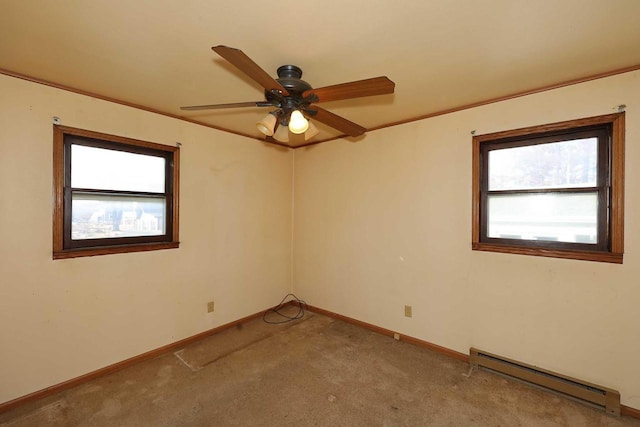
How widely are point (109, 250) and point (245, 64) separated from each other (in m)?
2.14

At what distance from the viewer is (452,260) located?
105 inches

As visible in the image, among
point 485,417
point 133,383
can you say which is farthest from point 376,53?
point 133,383

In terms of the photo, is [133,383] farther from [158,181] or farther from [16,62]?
[16,62]

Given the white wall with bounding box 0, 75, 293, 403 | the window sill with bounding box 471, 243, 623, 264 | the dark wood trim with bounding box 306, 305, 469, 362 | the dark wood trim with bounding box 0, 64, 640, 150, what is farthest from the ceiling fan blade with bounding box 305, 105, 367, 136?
the dark wood trim with bounding box 306, 305, 469, 362

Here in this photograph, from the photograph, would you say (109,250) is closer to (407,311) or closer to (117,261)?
(117,261)

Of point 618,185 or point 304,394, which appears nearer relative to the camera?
point 618,185

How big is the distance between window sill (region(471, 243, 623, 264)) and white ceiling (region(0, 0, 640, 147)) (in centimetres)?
132

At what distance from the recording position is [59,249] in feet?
7.07

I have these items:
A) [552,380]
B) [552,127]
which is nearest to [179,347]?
[552,380]

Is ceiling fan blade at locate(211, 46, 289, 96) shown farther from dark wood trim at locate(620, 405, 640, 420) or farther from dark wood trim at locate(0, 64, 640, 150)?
dark wood trim at locate(620, 405, 640, 420)

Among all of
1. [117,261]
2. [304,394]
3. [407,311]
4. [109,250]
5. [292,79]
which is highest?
[292,79]

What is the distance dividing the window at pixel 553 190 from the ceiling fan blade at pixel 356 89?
153 cm

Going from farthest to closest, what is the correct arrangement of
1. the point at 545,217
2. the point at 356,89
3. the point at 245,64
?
the point at 545,217 < the point at 356,89 < the point at 245,64

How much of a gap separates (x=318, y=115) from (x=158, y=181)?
6.27 ft
